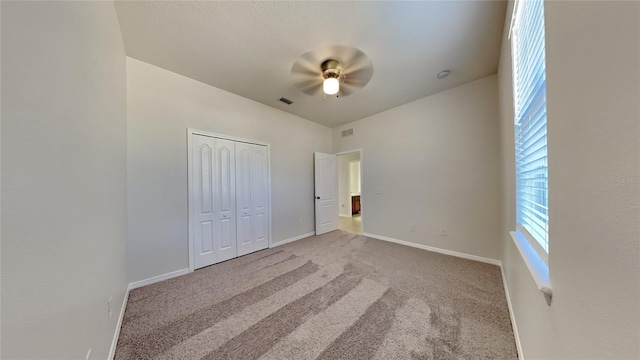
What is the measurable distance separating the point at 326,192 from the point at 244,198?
1.93 m

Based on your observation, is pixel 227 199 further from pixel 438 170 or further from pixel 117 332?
pixel 438 170

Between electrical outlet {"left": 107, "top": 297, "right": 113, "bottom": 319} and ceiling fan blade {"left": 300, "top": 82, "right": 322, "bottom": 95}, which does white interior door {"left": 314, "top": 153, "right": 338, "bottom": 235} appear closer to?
ceiling fan blade {"left": 300, "top": 82, "right": 322, "bottom": 95}

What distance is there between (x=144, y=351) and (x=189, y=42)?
2.75 meters

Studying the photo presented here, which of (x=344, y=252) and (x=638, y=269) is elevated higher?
(x=638, y=269)

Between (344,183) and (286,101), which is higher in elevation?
(286,101)

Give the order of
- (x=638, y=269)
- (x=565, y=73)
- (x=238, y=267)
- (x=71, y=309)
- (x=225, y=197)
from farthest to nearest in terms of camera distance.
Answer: (x=225, y=197) < (x=238, y=267) < (x=71, y=309) < (x=565, y=73) < (x=638, y=269)

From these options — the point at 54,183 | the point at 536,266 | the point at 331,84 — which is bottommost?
the point at 536,266

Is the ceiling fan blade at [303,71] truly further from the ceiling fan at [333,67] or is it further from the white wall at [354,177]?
the white wall at [354,177]

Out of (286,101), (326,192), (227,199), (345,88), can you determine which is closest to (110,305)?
(227,199)

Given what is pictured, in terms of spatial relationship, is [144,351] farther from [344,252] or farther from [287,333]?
[344,252]

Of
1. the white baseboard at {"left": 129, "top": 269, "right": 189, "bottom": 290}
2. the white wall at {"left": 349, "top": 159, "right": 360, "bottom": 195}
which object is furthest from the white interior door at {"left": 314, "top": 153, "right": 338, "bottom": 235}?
the white baseboard at {"left": 129, "top": 269, "right": 189, "bottom": 290}

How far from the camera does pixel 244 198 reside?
323cm

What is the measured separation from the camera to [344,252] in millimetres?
3199

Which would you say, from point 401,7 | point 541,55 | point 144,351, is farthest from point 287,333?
point 401,7
